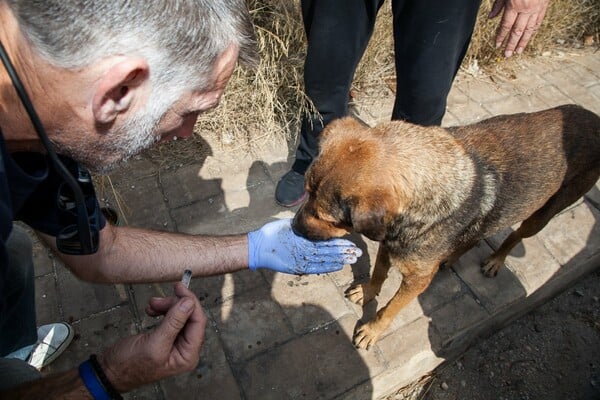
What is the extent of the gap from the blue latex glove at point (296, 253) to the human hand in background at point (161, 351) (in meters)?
0.88

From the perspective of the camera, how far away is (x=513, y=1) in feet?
8.68

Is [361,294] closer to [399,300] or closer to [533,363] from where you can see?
[399,300]

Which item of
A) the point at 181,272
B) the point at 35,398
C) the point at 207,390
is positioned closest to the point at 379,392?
the point at 207,390

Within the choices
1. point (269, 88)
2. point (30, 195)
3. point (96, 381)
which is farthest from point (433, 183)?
point (269, 88)

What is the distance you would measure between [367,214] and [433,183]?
20.0 inches

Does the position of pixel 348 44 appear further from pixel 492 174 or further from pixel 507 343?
pixel 507 343

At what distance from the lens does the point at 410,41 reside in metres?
3.02

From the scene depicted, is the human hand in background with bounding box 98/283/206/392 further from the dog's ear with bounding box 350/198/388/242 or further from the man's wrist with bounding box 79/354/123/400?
the dog's ear with bounding box 350/198/388/242

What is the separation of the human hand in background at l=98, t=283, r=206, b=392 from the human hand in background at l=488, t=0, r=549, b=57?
2.58 m

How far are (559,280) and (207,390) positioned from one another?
9.83 ft

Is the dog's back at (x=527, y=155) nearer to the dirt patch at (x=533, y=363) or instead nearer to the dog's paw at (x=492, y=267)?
the dog's paw at (x=492, y=267)

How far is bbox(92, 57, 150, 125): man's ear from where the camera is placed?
1.41m

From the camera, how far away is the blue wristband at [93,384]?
1.77 metres

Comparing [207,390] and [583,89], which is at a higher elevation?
[583,89]
